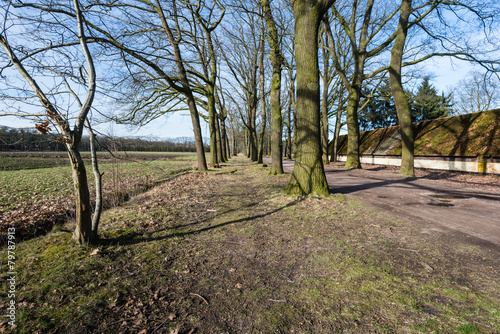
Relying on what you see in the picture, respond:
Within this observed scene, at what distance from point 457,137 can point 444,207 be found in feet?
40.5

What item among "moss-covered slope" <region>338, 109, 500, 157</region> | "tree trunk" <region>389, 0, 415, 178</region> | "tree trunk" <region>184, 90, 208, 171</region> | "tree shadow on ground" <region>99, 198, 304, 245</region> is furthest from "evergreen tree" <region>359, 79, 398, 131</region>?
"tree shadow on ground" <region>99, 198, 304, 245</region>

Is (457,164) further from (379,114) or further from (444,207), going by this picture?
(379,114)

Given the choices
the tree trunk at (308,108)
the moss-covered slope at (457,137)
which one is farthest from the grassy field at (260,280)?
the moss-covered slope at (457,137)

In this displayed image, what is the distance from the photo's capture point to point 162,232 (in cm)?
428

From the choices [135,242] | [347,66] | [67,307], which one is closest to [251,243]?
[135,242]

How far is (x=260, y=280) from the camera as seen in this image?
273cm

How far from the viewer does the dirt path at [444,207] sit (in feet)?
13.1

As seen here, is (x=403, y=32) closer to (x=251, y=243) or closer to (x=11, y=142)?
(x=251, y=243)

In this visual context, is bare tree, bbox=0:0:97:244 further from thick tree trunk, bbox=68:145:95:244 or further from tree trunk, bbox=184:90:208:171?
tree trunk, bbox=184:90:208:171

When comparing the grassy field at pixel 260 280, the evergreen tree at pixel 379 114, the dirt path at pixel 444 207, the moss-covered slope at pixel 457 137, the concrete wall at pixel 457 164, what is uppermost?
the evergreen tree at pixel 379 114

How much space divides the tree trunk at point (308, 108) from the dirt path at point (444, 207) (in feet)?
4.82

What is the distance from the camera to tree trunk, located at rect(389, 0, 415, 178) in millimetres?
10406

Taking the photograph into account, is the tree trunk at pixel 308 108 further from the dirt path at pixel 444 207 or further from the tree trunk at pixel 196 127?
the tree trunk at pixel 196 127

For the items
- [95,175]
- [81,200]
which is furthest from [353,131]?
[81,200]
